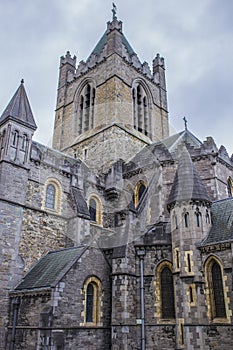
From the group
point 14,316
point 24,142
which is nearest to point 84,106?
point 24,142

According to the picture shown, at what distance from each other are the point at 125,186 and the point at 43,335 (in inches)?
528

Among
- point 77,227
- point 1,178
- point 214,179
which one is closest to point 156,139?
A: point 214,179

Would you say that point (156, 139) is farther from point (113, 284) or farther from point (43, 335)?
point (43, 335)

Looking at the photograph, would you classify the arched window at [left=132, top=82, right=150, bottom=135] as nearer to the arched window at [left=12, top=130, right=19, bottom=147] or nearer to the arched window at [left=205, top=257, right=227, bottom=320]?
the arched window at [left=12, top=130, right=19, bottom=147]

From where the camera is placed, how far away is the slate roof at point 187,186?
17.3 meters

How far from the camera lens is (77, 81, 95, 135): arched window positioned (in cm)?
3331

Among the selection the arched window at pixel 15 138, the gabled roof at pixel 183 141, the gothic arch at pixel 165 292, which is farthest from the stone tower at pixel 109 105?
the gothic arch at pixel 165 292

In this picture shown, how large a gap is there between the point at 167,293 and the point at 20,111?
44.4ft

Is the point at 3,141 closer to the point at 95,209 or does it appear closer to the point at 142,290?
the point at 95,209

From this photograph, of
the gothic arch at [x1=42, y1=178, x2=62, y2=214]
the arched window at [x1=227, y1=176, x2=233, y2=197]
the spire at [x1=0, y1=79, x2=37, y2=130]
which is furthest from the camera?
the arched window at [x1=227, y1=176, x2=233, y2=197]

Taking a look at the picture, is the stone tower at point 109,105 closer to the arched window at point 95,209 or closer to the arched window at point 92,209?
the arched window at point 95,209

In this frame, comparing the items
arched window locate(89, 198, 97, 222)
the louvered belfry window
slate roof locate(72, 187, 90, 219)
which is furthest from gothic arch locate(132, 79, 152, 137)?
the louvered belfry window

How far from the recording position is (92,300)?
1630 centimetres

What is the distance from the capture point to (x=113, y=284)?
16641mm
